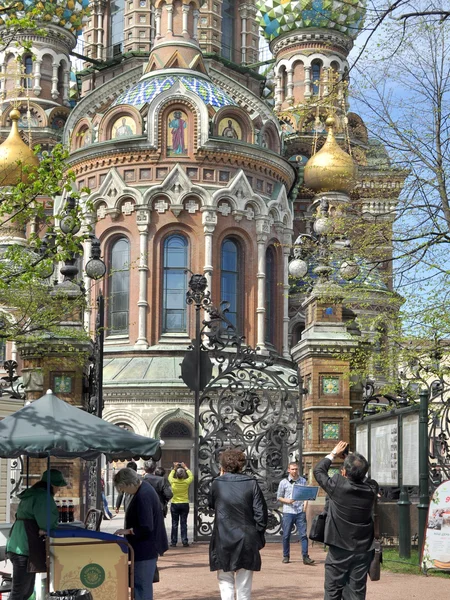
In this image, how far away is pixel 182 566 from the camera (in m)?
14.3

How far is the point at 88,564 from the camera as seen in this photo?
902 cm

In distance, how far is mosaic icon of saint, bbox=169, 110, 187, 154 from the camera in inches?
1368

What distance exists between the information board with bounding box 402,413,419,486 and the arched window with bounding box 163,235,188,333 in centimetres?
2008

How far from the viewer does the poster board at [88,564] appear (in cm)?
897

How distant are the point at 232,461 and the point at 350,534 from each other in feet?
3.89

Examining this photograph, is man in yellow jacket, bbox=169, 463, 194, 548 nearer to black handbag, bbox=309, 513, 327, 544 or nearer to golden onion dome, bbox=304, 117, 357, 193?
black handbag, bbox=309, 513, 327, 544

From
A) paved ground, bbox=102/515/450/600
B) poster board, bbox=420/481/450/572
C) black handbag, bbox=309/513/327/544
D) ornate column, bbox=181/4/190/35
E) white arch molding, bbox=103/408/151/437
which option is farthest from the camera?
ornate column, bbox=181/4/190/35

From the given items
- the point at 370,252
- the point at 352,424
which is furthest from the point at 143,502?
the point at 352,424

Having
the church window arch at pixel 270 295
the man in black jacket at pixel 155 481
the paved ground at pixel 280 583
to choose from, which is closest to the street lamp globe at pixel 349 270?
the man in black jacket at pixel 155 481

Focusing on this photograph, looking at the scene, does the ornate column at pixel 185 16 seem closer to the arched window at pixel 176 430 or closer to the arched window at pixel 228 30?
the arched window at pixel 228 30

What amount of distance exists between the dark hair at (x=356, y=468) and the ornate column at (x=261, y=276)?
26156mm

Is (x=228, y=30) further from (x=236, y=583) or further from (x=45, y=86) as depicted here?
(x=236, y=583)

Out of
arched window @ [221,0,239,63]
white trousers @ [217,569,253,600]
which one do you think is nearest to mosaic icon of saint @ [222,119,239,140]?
arched window @ [221,0,239,63]

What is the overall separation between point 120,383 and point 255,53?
21.2 meters
